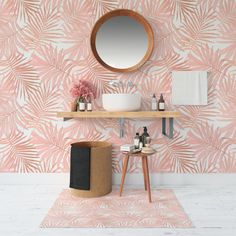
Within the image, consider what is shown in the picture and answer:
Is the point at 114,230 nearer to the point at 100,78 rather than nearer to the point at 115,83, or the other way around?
the point at 115,83

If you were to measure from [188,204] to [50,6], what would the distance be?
233 centimetres

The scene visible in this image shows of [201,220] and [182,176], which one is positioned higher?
[182,176]

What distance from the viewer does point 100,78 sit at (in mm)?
2764

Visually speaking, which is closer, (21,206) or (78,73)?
(21,206)

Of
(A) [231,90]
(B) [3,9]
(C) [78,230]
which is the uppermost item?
(B) [3,9]

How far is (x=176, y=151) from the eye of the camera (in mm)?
2789

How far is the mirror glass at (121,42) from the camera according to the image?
Result: 272cm

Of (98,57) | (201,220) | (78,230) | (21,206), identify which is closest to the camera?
(78,230)

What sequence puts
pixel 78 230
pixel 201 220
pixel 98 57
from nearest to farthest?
pixel 78 230 → pixel 201 220 → pixel 98 57

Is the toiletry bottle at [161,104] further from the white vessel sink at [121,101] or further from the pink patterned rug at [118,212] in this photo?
the pink patterned rug at [118,212]

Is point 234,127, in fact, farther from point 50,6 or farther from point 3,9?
point 3,9

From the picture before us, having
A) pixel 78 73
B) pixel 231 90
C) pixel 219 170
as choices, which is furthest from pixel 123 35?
pixel 219 170

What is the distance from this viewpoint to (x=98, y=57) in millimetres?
2709

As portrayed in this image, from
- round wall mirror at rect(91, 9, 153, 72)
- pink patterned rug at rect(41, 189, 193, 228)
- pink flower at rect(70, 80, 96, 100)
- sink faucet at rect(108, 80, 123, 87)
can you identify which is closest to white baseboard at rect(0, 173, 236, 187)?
pink patterned rug at rect(41, 189, 193, 228)
